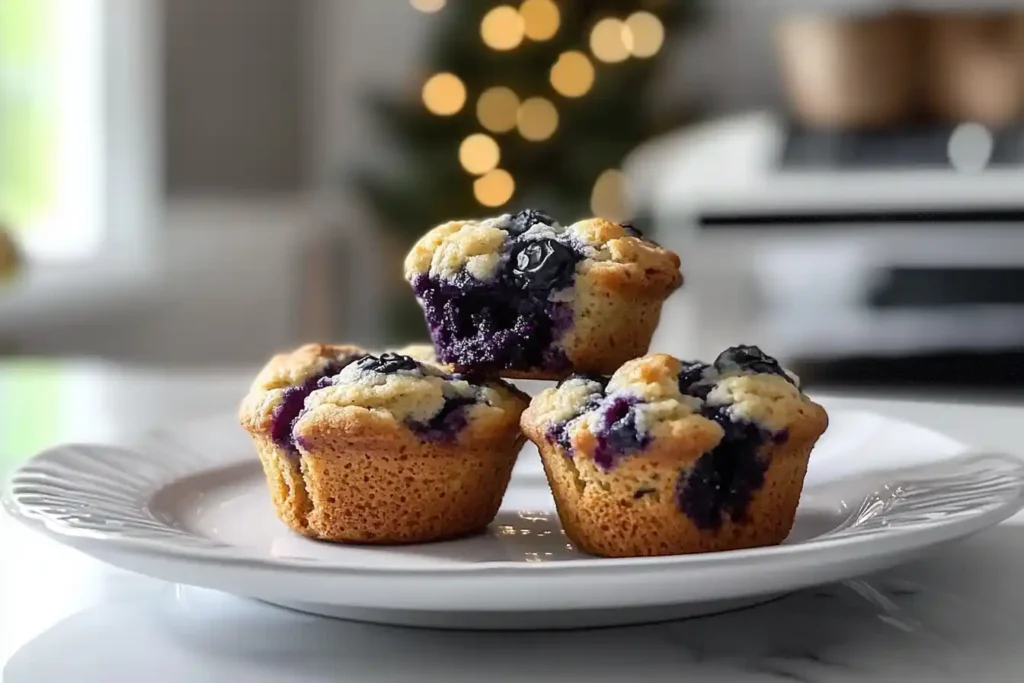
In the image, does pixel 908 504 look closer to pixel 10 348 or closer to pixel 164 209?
pixel 10 348

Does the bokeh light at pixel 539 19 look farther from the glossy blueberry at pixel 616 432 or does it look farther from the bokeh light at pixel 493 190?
the glossy blueberry at pixel 616 432

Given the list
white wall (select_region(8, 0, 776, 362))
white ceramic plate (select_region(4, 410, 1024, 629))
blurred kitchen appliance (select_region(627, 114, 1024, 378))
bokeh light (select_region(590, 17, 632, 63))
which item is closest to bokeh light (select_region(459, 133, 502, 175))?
bokeh light (select_region(590, 17, 632, 63))

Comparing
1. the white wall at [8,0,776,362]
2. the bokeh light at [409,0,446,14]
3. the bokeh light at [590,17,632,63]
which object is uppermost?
the bokeh light at [409,0,446,14]

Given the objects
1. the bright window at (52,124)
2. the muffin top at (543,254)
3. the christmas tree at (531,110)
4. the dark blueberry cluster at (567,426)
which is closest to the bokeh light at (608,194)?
the christmas tree at (531,110)

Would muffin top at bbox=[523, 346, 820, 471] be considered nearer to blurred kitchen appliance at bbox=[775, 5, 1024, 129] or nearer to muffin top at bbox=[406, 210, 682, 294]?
muffin top at bbox=[406, 210, 682, 294]

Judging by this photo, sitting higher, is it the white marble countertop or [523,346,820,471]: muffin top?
[523,346,820,471]: muffin top

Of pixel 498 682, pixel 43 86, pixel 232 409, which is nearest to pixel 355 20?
pixel 43 86


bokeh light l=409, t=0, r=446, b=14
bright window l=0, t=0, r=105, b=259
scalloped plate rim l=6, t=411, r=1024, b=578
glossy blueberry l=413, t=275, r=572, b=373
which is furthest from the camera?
bokeh light l=409, t=0, r=446, b=14
